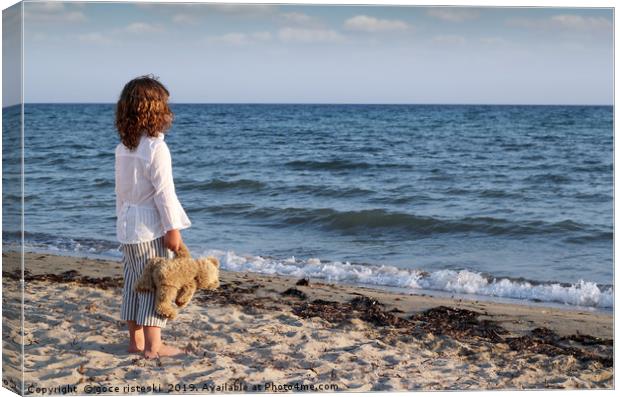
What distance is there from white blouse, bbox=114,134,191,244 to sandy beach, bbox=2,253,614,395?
22.0 inches

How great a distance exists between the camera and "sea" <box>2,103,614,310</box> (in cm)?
617

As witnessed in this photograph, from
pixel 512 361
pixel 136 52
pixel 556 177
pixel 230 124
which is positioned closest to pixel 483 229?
pixel 556 177

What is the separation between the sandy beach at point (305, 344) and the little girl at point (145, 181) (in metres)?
0.45

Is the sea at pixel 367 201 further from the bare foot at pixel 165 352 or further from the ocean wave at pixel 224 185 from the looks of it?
the bare foot at pixel 165 352

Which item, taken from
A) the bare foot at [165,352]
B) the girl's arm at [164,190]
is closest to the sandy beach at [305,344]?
the bare foot at [165,352]

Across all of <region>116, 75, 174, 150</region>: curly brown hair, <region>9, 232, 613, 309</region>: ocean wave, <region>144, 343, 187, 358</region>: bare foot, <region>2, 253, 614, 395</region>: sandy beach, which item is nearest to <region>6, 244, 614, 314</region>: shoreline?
<region>9, 232, 613, 309</region>: ocean wave

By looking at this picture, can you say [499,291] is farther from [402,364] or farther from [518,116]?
[518,116]

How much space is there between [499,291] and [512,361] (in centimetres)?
170

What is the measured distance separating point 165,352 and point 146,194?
823mm

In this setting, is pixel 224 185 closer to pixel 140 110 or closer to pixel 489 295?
pixel 489 295

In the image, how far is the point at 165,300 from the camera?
12.4 ft

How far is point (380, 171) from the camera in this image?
11.3 metres

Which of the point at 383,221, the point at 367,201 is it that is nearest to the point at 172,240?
the point at 383,221

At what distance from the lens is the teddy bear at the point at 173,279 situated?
3.75 meters
